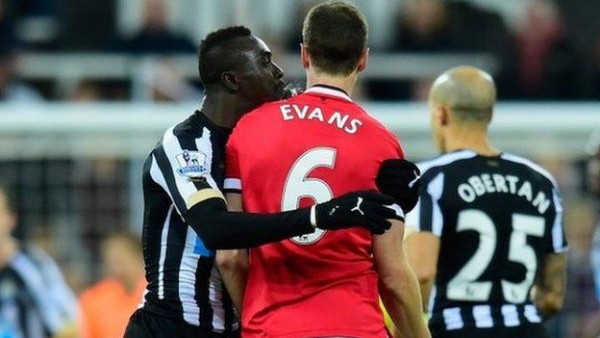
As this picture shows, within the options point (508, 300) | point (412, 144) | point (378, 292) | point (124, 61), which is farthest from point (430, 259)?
point (124, 61)

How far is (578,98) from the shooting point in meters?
14.5

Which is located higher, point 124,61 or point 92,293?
point 124,61

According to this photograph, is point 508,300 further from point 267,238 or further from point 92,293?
point 92,293

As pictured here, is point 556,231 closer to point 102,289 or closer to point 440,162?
point 440,162

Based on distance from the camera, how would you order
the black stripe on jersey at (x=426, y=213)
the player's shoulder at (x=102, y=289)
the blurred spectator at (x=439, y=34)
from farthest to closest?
the blurred spectator at (x=439, y=34)
the player's shoulder at (x=102, y=289)
the black stripe on jersey at (x=426, y=213)

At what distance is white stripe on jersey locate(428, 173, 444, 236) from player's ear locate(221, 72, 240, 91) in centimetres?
132

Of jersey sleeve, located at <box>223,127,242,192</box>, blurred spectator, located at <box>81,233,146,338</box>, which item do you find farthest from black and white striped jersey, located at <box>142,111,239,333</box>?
blurred spectator, located at <box>81,233,146,338</box>

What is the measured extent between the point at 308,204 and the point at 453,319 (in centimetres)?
161

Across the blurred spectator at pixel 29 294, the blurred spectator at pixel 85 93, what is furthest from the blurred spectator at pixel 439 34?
the blurred spectator at pixel 29 294

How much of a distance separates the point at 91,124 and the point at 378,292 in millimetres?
6850

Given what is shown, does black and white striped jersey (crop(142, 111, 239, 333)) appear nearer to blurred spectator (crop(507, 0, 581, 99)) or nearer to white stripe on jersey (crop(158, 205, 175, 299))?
white stripe on jersey (crop(158, 205, 175, 299))

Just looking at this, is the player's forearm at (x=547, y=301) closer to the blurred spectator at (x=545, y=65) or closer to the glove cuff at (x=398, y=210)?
the glove cuff at (x=398, y=210)

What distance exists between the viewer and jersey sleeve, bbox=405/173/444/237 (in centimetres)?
737

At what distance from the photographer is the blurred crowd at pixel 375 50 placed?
1416cm
